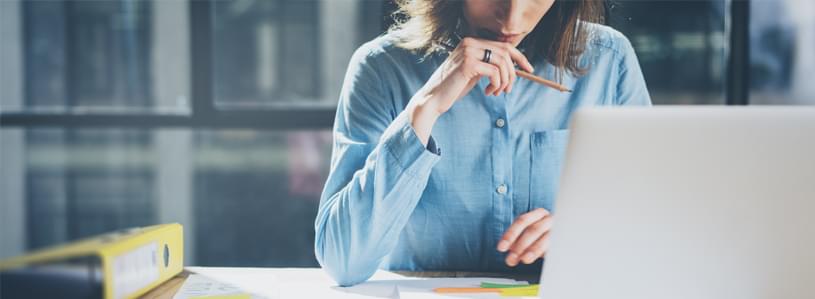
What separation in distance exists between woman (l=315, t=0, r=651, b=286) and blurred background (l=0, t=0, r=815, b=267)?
5.09ft

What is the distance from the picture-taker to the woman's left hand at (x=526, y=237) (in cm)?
174

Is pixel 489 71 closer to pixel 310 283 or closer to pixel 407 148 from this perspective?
pixel 407 148

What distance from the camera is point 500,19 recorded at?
1.82 metres

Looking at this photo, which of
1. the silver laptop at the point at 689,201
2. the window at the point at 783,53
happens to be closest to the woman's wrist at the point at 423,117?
the silver laptop at the point at 689,201

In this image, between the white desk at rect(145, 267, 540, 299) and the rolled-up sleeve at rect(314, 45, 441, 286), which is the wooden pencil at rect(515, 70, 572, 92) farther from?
the white desk at rect(145, 267, 540, 299)

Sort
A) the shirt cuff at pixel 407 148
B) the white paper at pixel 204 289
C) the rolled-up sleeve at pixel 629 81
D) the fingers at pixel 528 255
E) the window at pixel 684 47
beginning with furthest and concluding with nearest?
1. the window at pixel 684 47
2. the rolled-up sleeve at pixel 629 81
3. the fingers at pixel 528 255
4. the shirt cuff at pixel 407 148
5. the white paper at pixel 204 289

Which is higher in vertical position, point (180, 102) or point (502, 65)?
point (502, 65)

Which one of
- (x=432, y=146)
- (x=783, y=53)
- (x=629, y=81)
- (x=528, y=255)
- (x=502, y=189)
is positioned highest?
(x=783, y=53)

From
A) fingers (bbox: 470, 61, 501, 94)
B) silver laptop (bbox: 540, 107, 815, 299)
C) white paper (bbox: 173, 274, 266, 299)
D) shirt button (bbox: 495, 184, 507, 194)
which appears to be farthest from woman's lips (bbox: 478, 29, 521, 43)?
silver laptop (bbox: 540, 107, 815, 299)

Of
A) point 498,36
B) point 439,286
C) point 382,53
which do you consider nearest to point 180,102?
point 382,53

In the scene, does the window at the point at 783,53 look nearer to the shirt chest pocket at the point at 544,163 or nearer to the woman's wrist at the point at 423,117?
the shirt chest pocket at the point at 544,163

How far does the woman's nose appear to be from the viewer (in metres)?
1.81

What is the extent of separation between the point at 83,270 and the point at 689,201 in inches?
31.3

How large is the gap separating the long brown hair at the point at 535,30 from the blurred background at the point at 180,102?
1.50 meters
